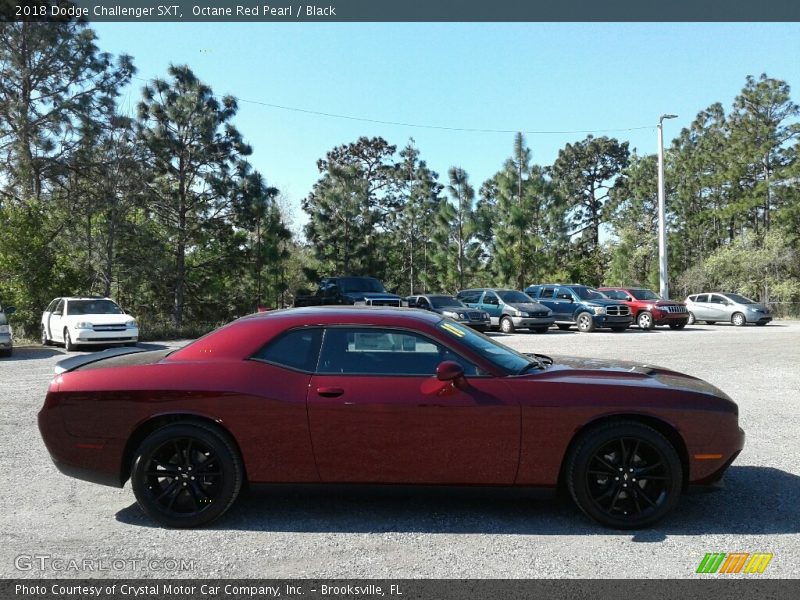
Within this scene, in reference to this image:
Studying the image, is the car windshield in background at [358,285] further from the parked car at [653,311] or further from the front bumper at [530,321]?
the parked car at [653,311]

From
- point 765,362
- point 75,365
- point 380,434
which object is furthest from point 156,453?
point 765,362

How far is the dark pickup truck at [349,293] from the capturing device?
23641 millimetres

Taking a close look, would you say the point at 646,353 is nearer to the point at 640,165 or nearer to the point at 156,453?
the point at 156,453

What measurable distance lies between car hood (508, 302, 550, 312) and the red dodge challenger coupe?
1987 centimetres

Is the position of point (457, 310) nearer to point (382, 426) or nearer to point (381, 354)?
point (381, 354)

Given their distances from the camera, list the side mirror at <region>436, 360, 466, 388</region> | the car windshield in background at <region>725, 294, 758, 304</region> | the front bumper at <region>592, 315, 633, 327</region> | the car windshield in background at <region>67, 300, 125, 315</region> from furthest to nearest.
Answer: the car windshield in background at <region>725, 294, 758, 304</region>, the front bumper at <region>592, 315, 633, 327</region>, the car windshield in background at <region>67, 300, 125, 315</region>, the side mirror at <region>436, 360, 466, 388</region>

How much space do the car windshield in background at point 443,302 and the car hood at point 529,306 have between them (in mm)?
2097

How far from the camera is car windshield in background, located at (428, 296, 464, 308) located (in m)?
23.6

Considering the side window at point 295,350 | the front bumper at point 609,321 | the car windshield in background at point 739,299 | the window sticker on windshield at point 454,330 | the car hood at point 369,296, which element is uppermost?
the window sticker on windshield at point 454,330

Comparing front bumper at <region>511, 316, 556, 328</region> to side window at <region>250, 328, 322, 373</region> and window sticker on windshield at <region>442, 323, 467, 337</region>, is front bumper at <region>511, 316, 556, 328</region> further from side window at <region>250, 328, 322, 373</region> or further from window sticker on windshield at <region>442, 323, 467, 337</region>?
side window at <region>250, 328, 322, 373</region>

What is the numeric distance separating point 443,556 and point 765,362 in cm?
1215

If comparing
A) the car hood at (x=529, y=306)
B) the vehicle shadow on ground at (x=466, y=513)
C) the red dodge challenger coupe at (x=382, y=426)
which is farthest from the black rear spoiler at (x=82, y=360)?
the car hood at (x=529, y=306)

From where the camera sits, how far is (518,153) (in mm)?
39094

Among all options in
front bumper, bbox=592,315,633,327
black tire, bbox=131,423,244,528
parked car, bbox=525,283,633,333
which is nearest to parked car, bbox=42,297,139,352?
black tire, bbox=131,423,244,528
